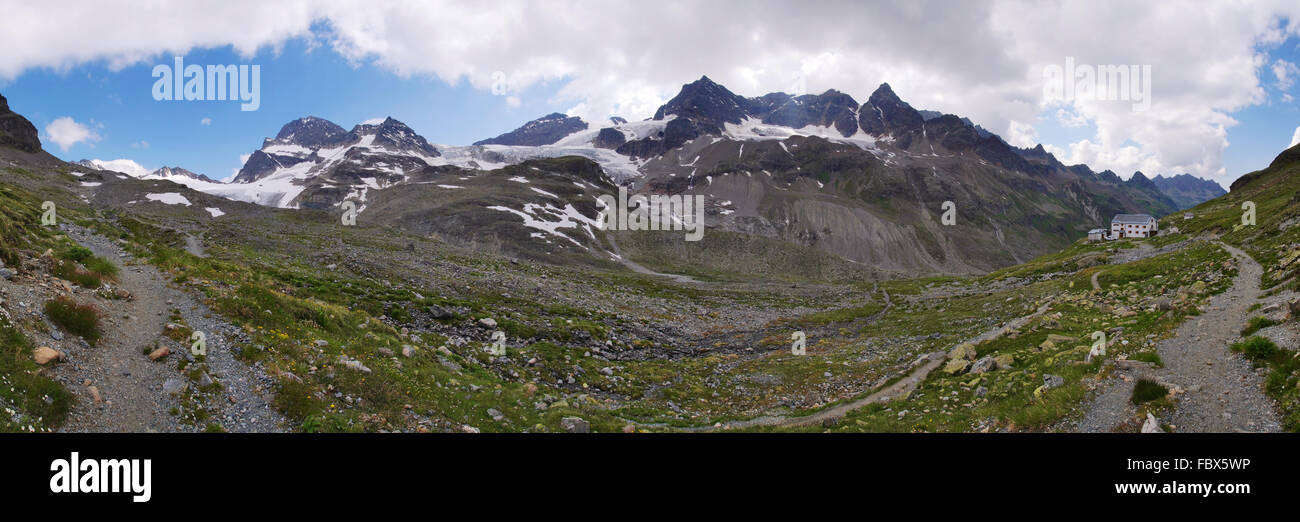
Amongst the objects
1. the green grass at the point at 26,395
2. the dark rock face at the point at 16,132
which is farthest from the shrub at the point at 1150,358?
the dark rock face at the point at 16,132

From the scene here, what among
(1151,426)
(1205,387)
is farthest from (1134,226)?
(1151,426)

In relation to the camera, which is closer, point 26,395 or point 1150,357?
point 26,395

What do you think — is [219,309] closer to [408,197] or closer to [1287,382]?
[1287,382]

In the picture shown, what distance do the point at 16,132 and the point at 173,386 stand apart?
24560cm

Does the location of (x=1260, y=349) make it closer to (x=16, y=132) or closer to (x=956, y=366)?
(x=956, y=366)

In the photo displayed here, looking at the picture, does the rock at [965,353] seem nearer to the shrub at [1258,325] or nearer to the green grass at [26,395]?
the shrub at [1258,325]

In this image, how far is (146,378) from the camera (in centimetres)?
1248

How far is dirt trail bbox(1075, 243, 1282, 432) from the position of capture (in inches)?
412

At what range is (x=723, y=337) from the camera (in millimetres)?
45562

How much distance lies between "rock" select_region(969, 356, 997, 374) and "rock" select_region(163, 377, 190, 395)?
2490 centimetres
